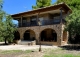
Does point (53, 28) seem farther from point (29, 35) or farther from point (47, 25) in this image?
point (29, 35)

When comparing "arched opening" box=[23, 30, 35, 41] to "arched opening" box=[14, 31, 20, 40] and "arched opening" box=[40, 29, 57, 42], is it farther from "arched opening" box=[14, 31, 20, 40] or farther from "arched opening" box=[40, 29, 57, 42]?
"arched opening" box=[40, 29, 57, 42]

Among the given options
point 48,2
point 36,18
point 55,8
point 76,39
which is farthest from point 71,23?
point 48,2

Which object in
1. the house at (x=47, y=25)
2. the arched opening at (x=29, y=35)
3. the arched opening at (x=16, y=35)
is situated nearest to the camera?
the house at (x=47, y=25)

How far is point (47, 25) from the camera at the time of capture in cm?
2775

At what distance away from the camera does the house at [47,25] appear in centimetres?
2644

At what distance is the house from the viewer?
26438 mm

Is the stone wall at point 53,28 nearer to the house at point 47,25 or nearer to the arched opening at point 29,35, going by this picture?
the house at point 47,25

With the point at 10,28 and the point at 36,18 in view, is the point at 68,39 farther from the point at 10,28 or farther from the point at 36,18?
the point at 10,28

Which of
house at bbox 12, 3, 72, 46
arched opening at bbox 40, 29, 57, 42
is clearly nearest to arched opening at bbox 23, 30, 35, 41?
house at bbox 12, 3, 72, 46

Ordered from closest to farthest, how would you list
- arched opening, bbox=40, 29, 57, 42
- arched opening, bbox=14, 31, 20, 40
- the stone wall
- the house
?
1. the stone wall
2. the house
3. arched opening, bbox=40, 29, 57, 42
4. arched opening, bbox=14, 31, 20, 40

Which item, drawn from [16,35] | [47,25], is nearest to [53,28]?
[47,25]

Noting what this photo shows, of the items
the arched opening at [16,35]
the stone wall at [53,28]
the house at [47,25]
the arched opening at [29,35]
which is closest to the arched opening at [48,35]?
the house at [47,25]

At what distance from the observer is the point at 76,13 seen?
21562 mm

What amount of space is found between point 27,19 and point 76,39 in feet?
45.3
